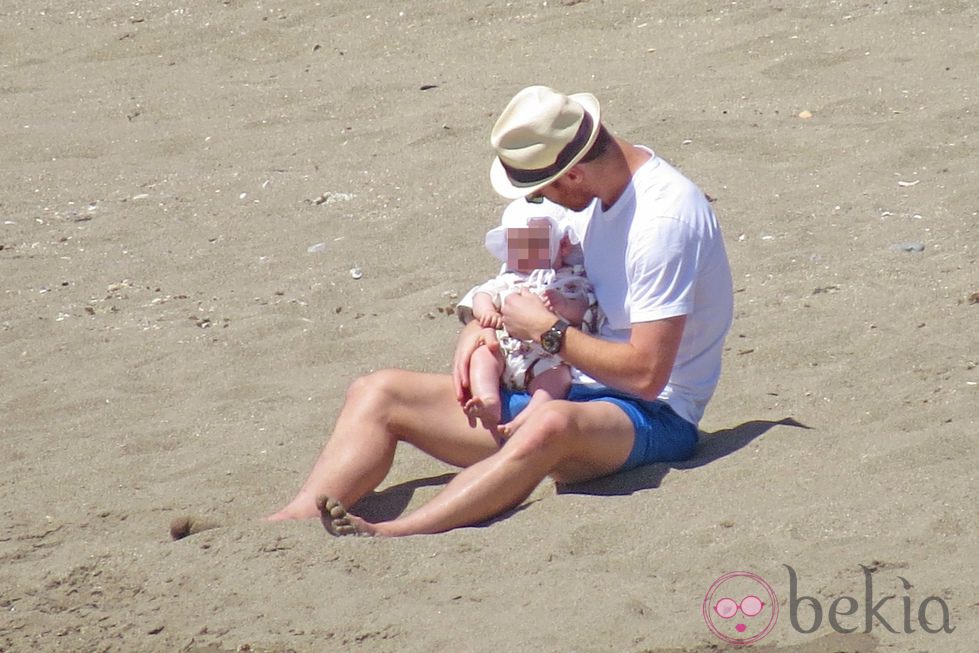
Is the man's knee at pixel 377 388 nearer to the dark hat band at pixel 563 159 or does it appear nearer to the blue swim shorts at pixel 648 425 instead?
the blue swim shorts at pixel 648 425

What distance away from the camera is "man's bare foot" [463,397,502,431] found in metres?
4.00

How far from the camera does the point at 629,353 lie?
3760 mm

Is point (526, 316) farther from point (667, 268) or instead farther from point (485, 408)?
point (667, 268)

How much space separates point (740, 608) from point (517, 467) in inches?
32.6

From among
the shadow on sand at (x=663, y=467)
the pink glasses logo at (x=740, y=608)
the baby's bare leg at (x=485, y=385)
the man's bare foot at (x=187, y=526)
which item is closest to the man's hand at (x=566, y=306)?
the baby's bare leg at (x=485, y=385)

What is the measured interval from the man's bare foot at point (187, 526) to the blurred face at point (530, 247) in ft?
3.67

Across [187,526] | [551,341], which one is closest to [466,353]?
[551,341]

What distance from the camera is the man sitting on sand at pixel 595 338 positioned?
12.3 ft

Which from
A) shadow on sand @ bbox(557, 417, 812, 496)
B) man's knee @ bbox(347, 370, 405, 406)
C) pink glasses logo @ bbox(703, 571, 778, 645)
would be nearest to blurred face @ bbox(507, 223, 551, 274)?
man's knee @ bbox(347, 370, 405, 406)

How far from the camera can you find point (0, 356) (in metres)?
5.52

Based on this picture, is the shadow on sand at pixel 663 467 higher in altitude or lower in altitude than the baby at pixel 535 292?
lower

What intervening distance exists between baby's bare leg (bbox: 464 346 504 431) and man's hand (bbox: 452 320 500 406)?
0.01m

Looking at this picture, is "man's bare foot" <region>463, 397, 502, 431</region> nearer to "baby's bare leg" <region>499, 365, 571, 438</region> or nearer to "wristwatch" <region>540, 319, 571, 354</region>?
"baby's bare leg" <region>499, 365, 571, 438</region>

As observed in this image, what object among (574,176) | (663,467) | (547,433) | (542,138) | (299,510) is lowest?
(663,467)
